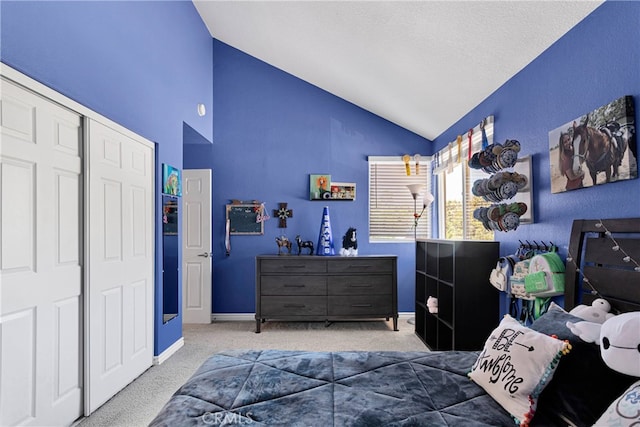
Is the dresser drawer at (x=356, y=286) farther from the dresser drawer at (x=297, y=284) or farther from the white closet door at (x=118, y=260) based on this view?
the white closet door at (x=118, y=260)

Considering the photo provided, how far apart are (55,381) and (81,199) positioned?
109cm

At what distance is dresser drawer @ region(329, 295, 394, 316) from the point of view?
441 cm

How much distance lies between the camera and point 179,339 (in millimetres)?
3768

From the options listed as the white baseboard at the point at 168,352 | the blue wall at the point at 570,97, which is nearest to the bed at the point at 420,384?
the blue wall at the point at 570,97

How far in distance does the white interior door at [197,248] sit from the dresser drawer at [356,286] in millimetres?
1676

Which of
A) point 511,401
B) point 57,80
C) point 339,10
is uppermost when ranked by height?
point 339,10

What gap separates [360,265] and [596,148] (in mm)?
2849

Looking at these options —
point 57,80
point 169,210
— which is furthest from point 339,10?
point 169,210

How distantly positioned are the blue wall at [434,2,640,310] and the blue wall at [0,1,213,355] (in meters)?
2.97

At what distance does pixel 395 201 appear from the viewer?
16.7 feet

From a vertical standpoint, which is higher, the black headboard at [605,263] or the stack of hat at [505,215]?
the stack of hat at [505,215]

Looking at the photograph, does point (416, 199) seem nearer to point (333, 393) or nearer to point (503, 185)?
point (503, 185)

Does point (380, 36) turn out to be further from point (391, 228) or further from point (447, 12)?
point (391, 228)

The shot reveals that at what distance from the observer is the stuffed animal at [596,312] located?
5.59 ft
